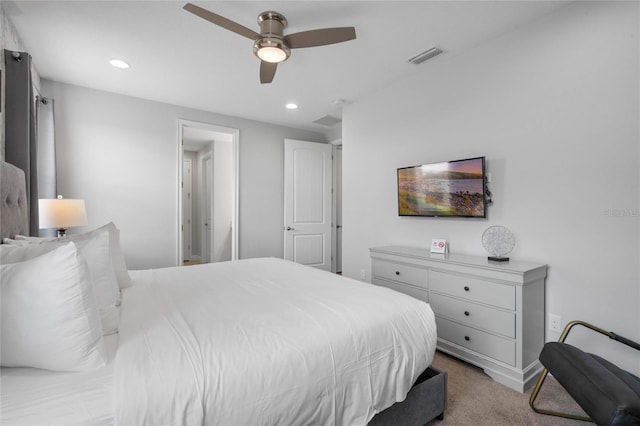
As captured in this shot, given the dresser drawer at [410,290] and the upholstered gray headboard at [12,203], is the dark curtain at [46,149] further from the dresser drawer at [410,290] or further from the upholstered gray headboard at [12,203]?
the dresser drawer at [410,290]

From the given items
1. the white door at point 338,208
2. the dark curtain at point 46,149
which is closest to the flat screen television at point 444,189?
the white door at point 338,208

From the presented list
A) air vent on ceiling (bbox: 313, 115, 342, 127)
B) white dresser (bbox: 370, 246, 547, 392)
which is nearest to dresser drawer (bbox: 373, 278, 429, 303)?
white dresser (bbox: 370, 246, 547, 392)

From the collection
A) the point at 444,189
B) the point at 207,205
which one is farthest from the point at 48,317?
the point at 207,205

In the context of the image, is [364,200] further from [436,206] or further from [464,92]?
[464,92]

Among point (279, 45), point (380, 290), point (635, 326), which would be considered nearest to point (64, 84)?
point (279, 45)

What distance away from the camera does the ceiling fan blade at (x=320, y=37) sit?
1.92m

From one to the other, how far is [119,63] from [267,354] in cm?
319

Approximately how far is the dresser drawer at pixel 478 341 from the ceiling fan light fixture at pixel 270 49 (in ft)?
7.91

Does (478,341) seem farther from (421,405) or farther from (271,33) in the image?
(271,33)

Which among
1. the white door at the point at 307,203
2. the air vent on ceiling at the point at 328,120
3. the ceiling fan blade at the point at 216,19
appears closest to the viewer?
the ceiling fan blade at the point at 216,19

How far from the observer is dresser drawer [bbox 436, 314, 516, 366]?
6.69 feet

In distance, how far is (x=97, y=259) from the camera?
1.44 metres

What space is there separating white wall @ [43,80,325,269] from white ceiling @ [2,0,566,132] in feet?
0.72

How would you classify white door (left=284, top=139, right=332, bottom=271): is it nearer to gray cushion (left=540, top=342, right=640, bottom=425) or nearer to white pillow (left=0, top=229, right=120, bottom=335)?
white pillow (left=0, top=229, right=120, bottom=335)
